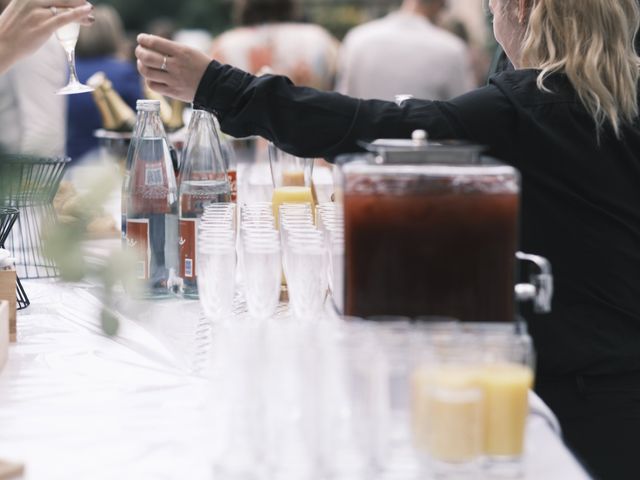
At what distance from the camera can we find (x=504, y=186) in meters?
1.37

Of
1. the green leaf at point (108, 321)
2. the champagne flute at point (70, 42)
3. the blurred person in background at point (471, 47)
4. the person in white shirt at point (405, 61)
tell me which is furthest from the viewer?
the blurred person in background at point (471, 47)

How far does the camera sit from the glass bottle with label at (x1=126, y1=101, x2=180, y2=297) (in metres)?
2.02

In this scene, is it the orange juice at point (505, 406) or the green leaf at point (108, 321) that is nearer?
the green leaf at point (108, 321)

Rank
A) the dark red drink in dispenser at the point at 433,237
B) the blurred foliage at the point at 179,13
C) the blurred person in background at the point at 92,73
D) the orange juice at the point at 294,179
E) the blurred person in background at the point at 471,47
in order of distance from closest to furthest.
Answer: the dark red drink in dispenser at the point at 433,237, the orange juice at the point at 294,179, the blurred person in background at the point at 92,73, the blurred person in background at the point at 471,47, the blurred foliage at the point at 179,13

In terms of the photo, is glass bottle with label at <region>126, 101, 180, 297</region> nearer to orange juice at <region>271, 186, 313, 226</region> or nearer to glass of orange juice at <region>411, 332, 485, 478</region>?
orange juice at <region>271, 186, 313, 226</region>

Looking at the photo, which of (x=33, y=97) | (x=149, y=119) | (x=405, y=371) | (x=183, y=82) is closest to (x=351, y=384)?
(x=405, y=371)

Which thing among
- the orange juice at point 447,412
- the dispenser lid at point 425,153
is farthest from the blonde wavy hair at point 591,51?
the orange juice at point 447,412

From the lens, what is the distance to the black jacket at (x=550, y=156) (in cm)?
177

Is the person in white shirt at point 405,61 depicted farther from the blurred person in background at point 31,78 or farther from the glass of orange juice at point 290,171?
the glass of orange juice at point 290,171

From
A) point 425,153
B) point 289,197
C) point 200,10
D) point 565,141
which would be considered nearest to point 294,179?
point 289,197

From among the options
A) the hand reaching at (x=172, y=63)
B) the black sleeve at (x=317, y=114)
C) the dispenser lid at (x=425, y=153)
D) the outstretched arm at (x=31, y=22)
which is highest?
the outstretched arm at (x=31, y=22)

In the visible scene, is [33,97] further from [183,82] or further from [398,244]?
[398,244]

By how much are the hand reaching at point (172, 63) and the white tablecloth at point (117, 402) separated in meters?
0.43

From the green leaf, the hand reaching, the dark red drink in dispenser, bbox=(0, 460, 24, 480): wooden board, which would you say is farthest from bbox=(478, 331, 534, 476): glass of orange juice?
the hand reaching
